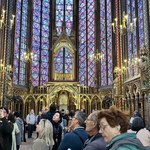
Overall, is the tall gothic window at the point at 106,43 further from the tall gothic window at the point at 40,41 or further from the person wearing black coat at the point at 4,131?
the person wearing black coat at the point at 4,131

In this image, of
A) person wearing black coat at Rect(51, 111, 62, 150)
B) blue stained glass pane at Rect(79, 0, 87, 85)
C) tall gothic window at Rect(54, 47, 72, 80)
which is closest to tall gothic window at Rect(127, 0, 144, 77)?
blue stained glass pane at Rect(79, 0, 87, 85)

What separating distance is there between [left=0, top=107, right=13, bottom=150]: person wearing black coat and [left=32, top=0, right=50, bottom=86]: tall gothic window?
2534 cm

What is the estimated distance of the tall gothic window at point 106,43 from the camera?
2972 centimetres

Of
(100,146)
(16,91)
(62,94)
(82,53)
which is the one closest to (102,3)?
(82,53)

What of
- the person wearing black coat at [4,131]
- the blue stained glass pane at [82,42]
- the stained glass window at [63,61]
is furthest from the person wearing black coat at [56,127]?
the stained glass window at [63,61]

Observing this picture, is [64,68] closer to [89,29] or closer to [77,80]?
[77,80]

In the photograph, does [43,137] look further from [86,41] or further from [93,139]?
[86,41]

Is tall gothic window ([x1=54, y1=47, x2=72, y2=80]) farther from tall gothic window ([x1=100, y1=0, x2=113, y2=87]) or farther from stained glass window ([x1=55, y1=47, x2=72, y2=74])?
tall gothic window ([x1=100, y1=0, x2=113, y2=87])

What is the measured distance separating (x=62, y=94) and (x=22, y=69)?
A: 530 cm

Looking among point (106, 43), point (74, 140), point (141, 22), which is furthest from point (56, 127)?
point (106, 43)

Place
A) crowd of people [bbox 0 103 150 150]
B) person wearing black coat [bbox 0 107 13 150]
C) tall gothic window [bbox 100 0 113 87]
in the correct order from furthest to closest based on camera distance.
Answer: tall gothic window [bbox 100 0 113 87] → person wearing black coat [bbox 0 107 13 150] → crowd of people [bbox 0 103 150 150]

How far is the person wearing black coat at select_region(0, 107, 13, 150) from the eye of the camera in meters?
5.18

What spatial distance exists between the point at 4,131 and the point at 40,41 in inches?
1088

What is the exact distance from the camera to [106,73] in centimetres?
2994
